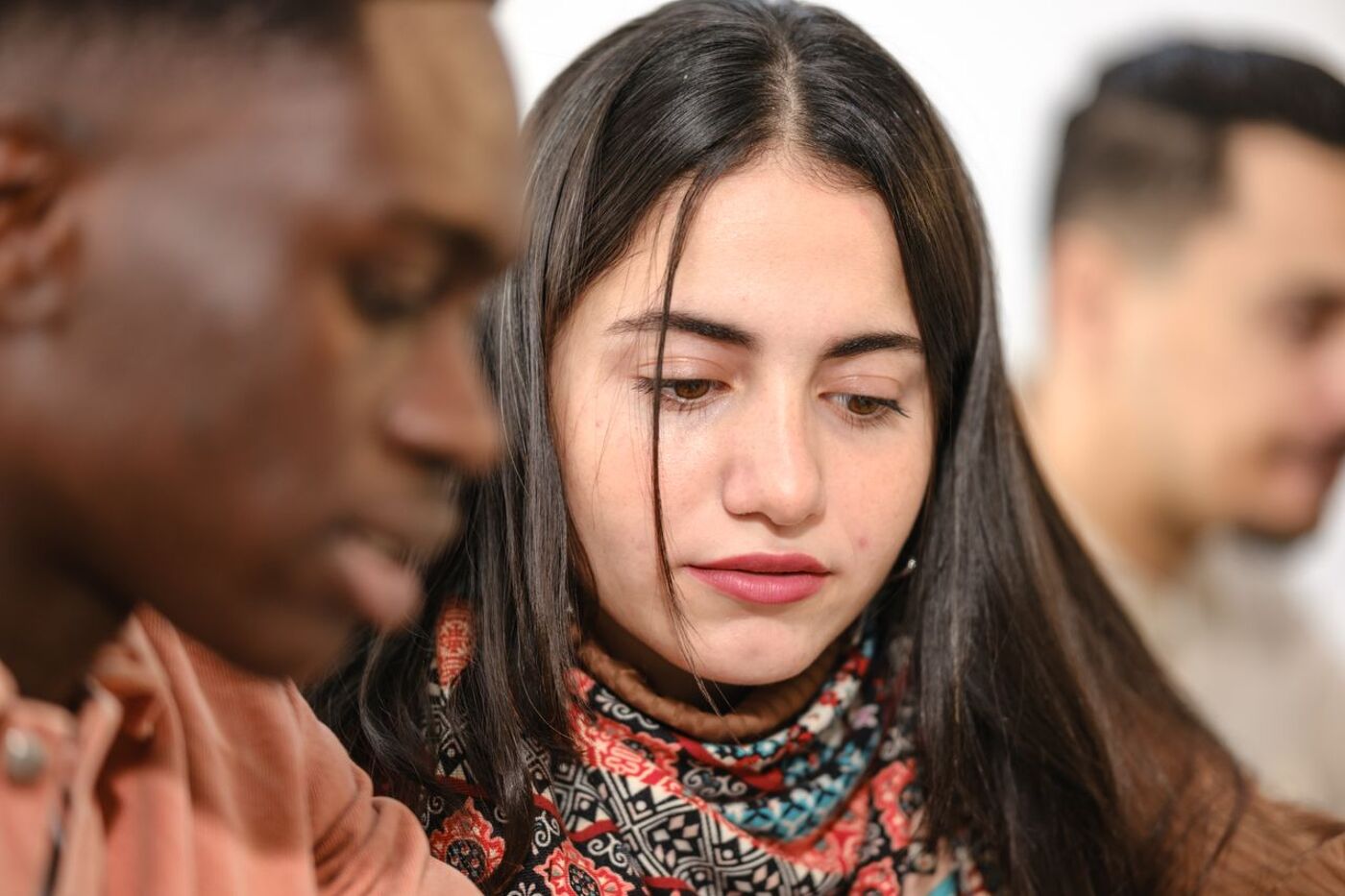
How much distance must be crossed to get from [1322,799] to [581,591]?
1365 millimetres

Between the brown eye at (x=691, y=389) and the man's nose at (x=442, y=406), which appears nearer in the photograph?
the man's nose at (x=442, y=406)

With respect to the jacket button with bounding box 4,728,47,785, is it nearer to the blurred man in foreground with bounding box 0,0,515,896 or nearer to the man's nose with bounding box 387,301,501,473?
the blurred man in foreground with bounding box 0,0,515,896

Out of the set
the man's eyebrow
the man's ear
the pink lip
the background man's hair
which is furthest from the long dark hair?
the background man's hair

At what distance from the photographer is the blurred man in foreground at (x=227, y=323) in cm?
60

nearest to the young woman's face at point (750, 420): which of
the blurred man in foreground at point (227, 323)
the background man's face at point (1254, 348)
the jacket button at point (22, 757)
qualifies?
the blurred man in foreground at point (227, 323)

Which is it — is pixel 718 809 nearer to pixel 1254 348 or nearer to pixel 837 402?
pixel 837 402

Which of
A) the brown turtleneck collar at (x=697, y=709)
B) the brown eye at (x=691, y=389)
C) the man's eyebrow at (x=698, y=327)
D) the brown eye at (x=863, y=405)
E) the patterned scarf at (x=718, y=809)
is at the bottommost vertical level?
the patterned scarf at (x=718, y=809)

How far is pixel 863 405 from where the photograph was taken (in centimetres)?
108

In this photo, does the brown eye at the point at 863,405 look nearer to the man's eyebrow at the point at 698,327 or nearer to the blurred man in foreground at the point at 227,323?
the man's eyebrow at the point at 698,327

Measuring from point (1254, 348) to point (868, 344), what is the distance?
1.21m

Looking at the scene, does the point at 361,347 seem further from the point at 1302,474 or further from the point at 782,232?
the point at 1302,474

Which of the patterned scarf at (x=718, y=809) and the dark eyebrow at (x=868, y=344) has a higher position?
the dark eyebrow at (x=868, y=344)

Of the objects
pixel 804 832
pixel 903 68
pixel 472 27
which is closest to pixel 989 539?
pixel 804 832

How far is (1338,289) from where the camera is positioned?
2.03 m
